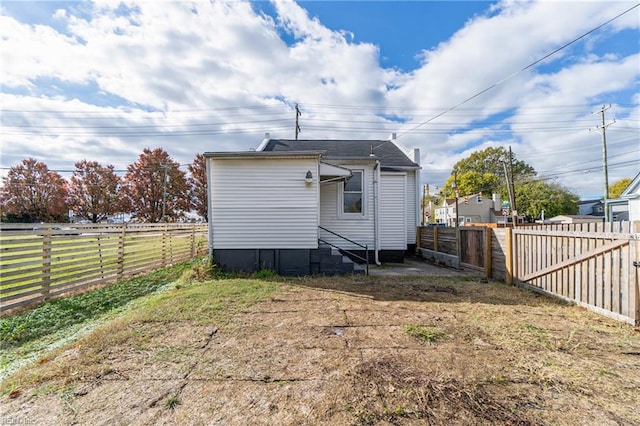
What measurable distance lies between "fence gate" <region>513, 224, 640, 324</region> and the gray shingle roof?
6.11m

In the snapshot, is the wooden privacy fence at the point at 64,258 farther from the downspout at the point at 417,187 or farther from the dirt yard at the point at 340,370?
the downspout at the point at 417,187

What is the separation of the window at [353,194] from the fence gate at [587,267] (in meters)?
4.71

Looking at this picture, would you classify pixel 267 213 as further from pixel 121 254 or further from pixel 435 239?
pixel 435 239

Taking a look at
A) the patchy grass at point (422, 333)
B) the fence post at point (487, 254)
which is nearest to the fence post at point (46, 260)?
the patchy grass at point (422, 333)

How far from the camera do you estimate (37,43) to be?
5891 mm

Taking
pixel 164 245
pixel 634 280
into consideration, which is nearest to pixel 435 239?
pixel 634 280

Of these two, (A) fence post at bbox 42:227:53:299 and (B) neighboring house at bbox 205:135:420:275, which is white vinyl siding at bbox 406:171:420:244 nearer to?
(B) neighboring house at bbox 205:135:420:275

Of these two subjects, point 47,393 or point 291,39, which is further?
point 291,39

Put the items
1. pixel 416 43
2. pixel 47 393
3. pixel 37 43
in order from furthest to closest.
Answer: pixel 416 43 < pixel 37 43 < pixel 47 393

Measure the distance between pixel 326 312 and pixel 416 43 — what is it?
1066cm

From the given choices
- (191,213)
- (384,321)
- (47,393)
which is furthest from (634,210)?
(191,213)

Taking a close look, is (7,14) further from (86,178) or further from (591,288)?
(86,178)

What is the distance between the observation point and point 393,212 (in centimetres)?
984

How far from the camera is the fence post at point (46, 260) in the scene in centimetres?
530
